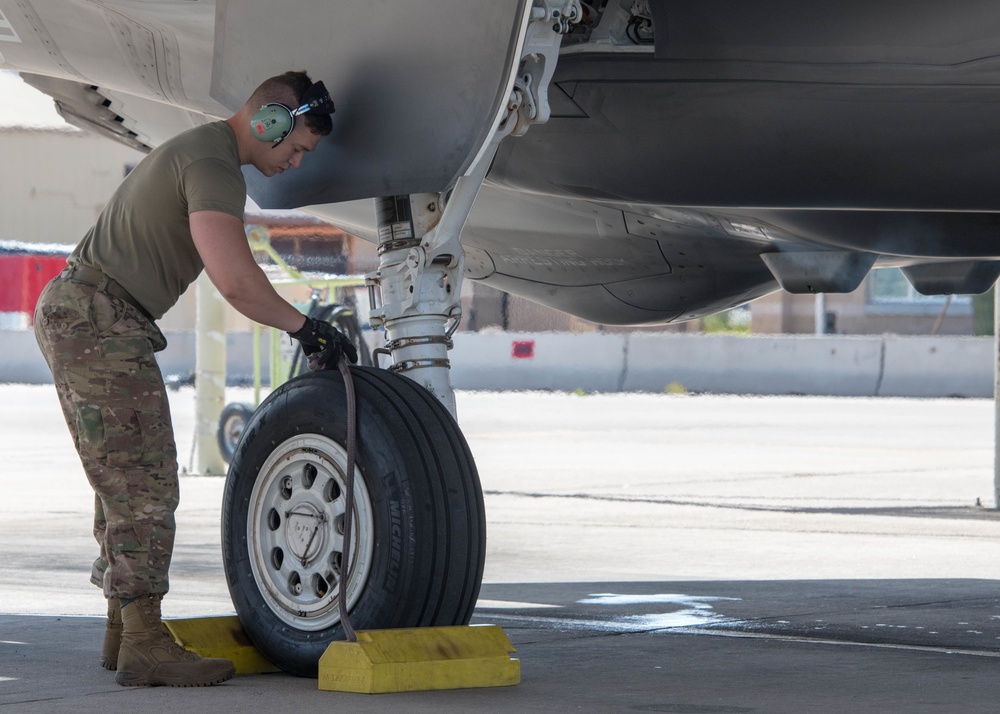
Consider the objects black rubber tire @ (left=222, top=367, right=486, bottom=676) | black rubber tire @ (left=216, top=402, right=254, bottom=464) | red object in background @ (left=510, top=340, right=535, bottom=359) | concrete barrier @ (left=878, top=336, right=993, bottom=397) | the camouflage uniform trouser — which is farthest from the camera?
red object in background @ (left=510, top=340, right=535, bottom=359)

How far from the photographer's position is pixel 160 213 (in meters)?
4.09

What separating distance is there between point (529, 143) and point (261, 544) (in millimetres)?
1719

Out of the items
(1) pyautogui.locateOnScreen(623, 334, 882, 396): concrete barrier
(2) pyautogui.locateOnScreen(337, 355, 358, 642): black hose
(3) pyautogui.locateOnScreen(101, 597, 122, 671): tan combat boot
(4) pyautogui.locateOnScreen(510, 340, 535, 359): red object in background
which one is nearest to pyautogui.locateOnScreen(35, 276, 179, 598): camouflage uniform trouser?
(3) pyautogui.locateOnScreen(101, 597, 122, 671): tan combat boot

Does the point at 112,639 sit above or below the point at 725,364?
below

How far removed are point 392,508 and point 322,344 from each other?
1.70 feet

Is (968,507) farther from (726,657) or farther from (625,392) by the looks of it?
(625,392)

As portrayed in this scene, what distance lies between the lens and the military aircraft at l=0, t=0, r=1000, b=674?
4078 mm

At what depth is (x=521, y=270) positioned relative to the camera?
22.2ft

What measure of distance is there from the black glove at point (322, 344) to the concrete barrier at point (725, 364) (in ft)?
64.2

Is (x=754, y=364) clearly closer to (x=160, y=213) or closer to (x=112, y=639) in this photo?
(x=112, y=639)

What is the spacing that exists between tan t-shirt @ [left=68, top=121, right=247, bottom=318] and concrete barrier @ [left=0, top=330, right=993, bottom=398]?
1968 cm

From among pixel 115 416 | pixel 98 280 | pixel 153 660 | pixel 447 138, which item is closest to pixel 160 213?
pixel 98 280

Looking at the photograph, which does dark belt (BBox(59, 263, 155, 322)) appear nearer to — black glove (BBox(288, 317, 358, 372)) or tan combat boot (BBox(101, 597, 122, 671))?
black glove (BBox(288, 317, 358, 372))

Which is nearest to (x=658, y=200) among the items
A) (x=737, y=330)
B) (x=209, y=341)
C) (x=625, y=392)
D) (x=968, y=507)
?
(x=968, y=507)
